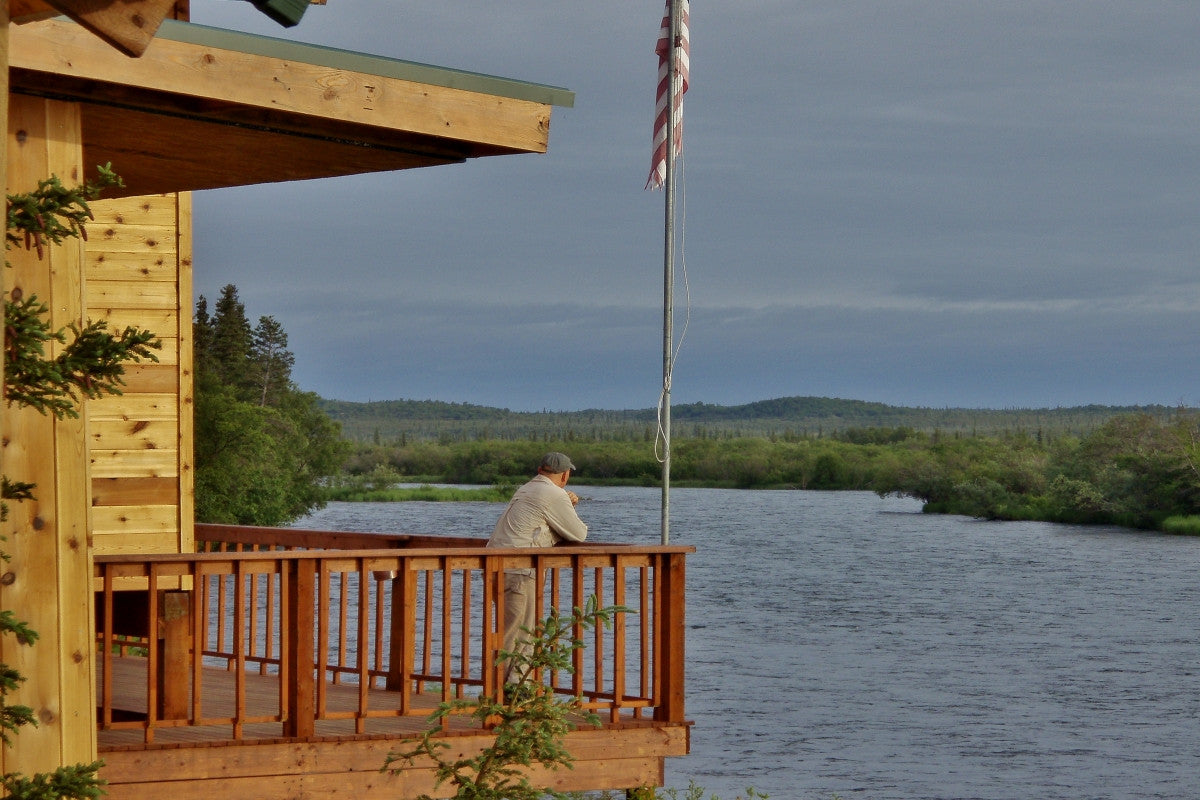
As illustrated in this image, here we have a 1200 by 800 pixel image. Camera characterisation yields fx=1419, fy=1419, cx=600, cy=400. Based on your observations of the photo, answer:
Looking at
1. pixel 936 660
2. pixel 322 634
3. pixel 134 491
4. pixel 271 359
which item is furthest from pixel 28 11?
pixel 271 359

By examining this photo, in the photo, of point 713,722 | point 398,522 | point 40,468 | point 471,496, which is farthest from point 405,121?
point 471,496

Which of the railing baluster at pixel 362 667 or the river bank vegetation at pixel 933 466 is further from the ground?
the railing baluster at pixel 362 667

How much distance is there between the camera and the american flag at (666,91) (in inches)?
446

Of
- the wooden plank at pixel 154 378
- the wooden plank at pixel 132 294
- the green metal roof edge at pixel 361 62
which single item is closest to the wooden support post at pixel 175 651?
the wooden plank at pixel 154 378

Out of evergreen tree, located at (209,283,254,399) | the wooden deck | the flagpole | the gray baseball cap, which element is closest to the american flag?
the flagpole

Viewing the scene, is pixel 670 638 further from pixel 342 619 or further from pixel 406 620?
pixel 342 619

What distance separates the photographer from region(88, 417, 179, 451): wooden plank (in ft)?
23.8

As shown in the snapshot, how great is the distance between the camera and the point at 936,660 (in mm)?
40281

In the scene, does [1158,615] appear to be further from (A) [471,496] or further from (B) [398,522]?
(A) [471,496]

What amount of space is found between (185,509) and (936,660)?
35.5 m

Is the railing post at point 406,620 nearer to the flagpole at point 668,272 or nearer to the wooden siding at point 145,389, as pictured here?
the wooden siding at point 145,389

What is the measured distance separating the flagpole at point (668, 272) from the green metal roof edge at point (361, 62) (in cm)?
436

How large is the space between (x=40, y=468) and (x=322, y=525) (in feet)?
243

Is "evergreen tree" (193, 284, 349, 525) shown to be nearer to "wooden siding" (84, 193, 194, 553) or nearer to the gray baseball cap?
the gray baseball cap
